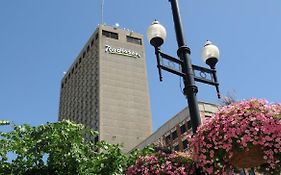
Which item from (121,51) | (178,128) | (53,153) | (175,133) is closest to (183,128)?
(178,128)

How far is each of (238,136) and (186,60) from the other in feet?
8.65

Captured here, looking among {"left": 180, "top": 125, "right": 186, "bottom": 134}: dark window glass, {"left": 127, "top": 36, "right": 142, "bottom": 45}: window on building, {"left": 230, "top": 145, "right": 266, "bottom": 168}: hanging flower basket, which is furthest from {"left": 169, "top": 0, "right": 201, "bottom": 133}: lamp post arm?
{"left": 127, "top": 36, "right": 142, "bottom": 45}: window on building

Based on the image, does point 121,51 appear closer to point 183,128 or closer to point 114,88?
point 114,88

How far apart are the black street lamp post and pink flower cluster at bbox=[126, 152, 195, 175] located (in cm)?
87

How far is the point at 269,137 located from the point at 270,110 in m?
0.51

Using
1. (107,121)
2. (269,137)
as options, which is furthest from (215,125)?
(107,121)

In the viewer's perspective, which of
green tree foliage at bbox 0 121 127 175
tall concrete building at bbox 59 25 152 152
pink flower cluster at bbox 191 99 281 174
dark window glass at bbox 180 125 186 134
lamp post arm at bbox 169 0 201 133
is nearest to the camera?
pink flower cluster at bbox 191 99 281 174

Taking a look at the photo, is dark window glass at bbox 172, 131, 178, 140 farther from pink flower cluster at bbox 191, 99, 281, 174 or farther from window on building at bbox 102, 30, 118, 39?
pink flower cluster at bbox 191, 99, 281, 174

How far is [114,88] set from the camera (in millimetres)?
108000

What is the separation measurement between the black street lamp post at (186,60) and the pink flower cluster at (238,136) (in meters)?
0.97

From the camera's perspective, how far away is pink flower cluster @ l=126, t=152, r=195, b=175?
8.18m

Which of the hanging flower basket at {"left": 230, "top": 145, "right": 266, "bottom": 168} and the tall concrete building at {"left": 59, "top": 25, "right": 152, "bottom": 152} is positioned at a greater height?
the tall concrete building at {"left": 59, "top": 25, "right": 152, "bottom": 152}

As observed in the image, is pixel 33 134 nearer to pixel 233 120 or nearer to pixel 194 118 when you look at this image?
pixel 194 118

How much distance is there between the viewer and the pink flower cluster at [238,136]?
21.8 ft
